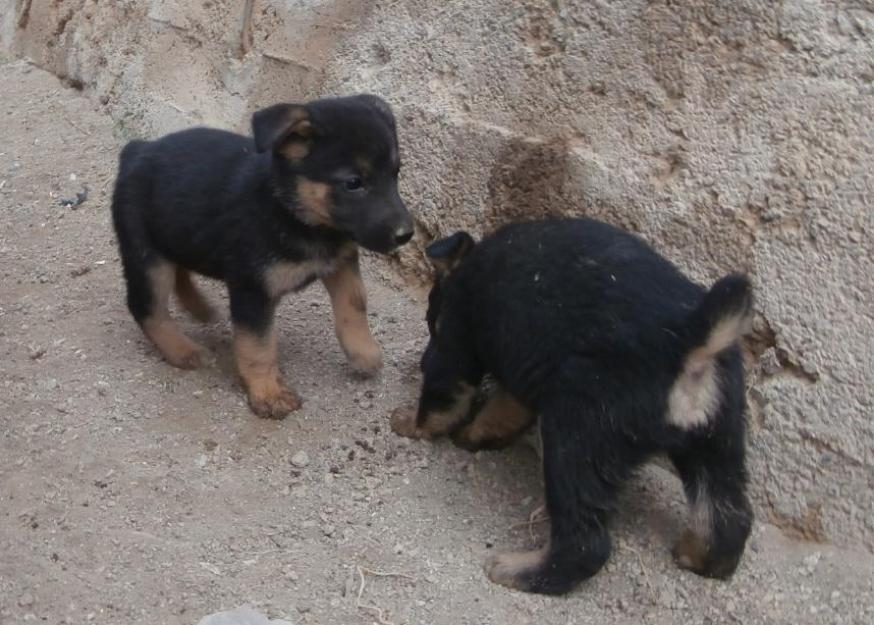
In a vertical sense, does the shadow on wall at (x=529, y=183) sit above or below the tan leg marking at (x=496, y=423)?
above

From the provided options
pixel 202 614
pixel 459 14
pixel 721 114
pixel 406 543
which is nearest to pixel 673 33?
pixel 721 114

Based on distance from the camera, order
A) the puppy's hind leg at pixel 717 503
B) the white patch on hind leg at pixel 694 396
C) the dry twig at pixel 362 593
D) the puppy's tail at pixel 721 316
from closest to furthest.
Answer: the puppy's tail at pixel 721 316 → the white patch on hind leg at pixel 694 396 → the dry twig at pixel 362 593 → the puppy's hind leg at pixel 717 503

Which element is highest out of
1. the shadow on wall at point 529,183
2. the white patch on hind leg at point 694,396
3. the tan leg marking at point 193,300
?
the white patch on hind leg at point 694,396

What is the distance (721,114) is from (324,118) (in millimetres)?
1882

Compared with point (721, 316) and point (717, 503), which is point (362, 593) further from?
point (721, 316)

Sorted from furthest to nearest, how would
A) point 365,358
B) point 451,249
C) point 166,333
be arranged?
point 166,333
point 365,358
point 451,249

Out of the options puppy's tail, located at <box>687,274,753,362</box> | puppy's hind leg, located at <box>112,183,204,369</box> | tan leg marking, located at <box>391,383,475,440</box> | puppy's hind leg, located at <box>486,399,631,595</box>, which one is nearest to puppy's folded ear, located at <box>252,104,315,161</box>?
puppy's hind leg, located at <box>112,183,204,369</box>

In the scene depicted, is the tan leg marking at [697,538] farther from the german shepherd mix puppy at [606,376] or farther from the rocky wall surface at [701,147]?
the rocky wall surface at [701,147]

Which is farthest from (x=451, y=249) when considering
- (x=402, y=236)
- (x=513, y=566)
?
(x=513, y=566)

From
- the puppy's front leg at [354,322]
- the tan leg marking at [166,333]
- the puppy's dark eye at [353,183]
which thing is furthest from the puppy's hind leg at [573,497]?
the tan leg marking at [166,333]

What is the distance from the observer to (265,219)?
17.5ft

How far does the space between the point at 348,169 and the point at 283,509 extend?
5.33 feet

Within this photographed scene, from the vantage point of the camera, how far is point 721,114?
199 inches

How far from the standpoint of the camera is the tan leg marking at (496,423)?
5.36m
